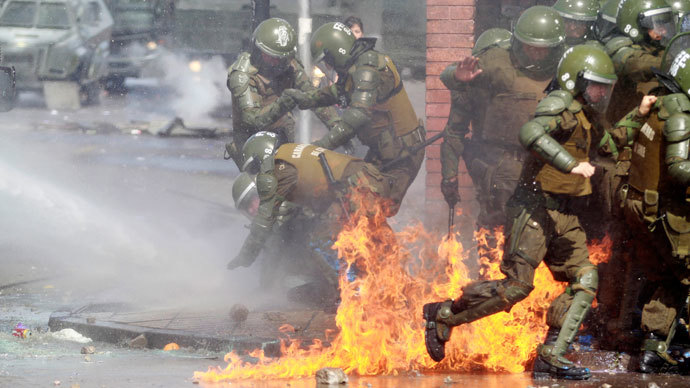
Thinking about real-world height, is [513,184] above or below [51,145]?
above

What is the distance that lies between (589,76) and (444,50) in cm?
428

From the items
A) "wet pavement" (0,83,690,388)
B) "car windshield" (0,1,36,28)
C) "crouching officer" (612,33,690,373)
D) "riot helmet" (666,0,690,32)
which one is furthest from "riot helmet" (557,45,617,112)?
"car windshield" (0,1,36,28)

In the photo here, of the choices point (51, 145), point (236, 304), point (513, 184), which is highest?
point (513, 184)

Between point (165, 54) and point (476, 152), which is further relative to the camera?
point (165, 54)

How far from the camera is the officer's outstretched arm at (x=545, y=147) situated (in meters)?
6.09

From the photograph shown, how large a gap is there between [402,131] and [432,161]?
1.58 m

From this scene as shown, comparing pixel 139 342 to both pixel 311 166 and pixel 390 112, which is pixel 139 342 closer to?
pixel 311 166

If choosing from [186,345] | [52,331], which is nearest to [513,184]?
[186,345]

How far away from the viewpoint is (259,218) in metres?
8.41

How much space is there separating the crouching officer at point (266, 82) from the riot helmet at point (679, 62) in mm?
3375

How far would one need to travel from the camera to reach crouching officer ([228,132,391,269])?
830cm

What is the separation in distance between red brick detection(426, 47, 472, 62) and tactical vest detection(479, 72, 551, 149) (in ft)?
8.23

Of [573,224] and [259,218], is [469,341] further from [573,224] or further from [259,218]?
[259,218]

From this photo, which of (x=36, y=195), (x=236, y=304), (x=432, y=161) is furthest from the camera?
(x=36, y=195)
